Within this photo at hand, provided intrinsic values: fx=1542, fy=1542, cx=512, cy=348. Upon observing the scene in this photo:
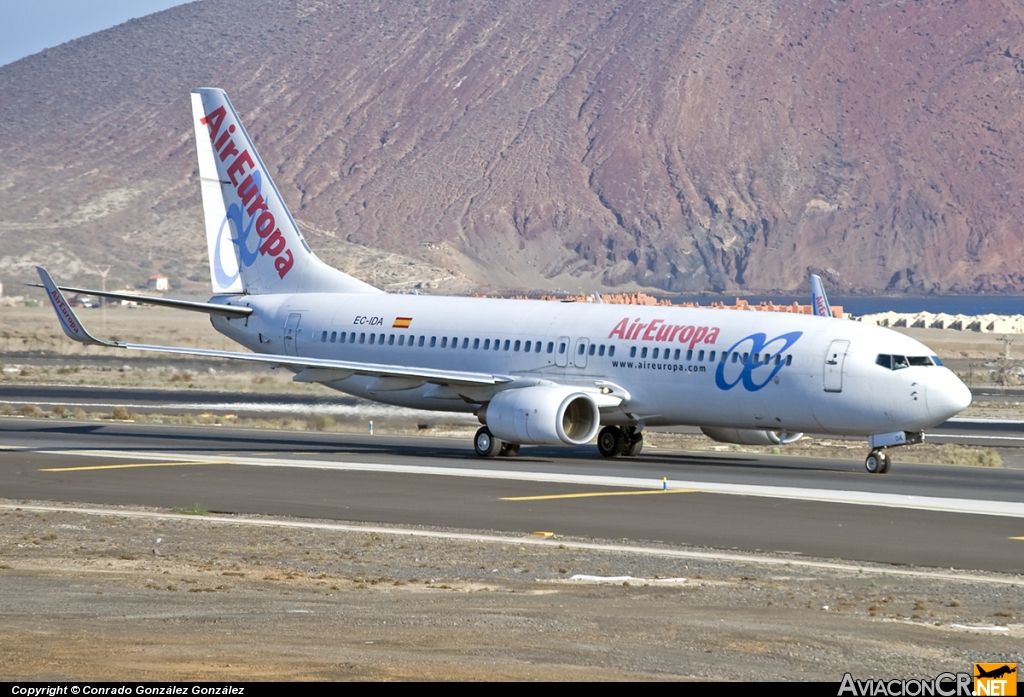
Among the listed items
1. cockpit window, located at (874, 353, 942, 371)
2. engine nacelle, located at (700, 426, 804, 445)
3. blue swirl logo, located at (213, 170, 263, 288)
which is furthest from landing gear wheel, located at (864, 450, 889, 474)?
blue swirl logo, located at (213, 170, 263, 288)

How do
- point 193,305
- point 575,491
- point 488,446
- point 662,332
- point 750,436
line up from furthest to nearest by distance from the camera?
1. point 193,305
2. point 488,446
3. point 750,436
4. point 662,332
5. point 575,491

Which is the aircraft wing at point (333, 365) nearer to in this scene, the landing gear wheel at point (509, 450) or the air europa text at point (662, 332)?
the landing gear wheel at point (509, 450)

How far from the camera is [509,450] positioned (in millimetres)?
36125

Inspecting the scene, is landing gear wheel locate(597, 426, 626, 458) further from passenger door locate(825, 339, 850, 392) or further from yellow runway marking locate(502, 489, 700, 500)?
yellow runway marking locate(502, 489, 700, 500)

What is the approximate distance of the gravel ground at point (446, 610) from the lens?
11.9 meters

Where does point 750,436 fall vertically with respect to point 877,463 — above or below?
above

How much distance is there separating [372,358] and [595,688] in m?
29.2

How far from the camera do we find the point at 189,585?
17.0 m

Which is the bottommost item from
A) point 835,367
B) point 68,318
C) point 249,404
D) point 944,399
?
point 249,404

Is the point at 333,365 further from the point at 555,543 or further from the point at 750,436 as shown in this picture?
the point at 555,543

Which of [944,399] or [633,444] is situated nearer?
[944,399]

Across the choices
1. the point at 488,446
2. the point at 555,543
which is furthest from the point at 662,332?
the point at 555,543

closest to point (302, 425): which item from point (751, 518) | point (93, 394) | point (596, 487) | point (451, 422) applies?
point (451, 422)

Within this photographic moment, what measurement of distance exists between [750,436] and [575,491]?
26.9ft
